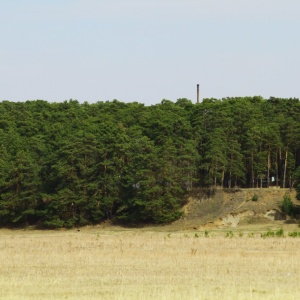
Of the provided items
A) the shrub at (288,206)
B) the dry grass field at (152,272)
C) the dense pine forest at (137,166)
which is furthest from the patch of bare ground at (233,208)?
the dry grass field at (152,272)

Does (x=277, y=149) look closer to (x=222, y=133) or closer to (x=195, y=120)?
(x=222, y=133)

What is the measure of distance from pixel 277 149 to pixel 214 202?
12.7 m

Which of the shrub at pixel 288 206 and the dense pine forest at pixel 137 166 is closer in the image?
the shrub at pixel 288 206

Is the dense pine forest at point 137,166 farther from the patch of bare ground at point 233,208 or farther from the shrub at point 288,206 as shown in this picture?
the shrub at point 288,206

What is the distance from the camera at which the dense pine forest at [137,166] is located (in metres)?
106

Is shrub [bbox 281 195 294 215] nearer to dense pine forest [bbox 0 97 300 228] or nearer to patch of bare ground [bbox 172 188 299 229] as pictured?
patch of bare ground [bbox 172 188 299 229]

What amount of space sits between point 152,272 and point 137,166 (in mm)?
71970

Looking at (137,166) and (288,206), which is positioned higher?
(137,166)

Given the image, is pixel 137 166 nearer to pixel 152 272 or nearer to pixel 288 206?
pixel 288 206

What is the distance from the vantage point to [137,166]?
107562mm

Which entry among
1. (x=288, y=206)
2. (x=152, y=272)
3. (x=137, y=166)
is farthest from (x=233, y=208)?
(x=152, y=272)

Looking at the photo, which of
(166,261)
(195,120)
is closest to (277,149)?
(195,120)

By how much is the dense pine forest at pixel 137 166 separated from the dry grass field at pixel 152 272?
173 ft

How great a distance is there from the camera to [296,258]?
42125mm
